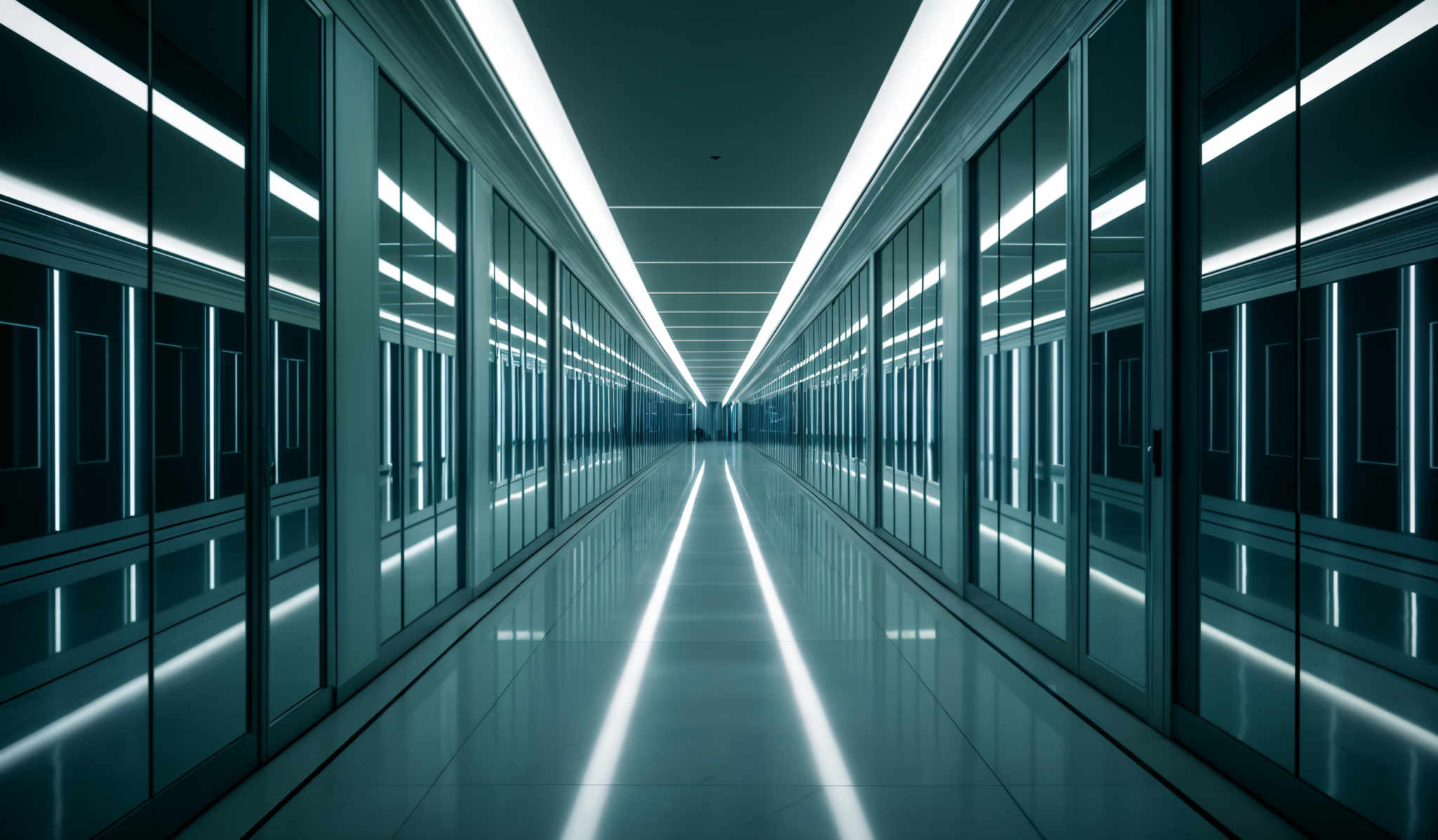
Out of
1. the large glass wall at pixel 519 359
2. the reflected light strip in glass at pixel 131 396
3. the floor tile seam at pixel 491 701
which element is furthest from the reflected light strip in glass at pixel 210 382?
the floor tile seam at pixel 491 701

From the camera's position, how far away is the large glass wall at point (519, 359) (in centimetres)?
778

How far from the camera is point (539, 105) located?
22.1 feet

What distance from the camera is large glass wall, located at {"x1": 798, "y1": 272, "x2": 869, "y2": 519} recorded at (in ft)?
38.7

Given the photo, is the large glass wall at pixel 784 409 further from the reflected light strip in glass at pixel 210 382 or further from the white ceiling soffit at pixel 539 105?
the reflected light strip in glass at pixel 210 382

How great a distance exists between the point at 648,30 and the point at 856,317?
765 centimetres

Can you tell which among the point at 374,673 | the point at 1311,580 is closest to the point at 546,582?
the point at 374,673

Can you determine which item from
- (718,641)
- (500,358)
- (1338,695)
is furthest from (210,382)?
(1338,695)

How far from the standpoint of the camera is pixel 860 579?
24.1ft

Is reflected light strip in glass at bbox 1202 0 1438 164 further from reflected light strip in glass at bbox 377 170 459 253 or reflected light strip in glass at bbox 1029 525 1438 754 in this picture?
reflected light strip in glass at bbox 377 170 459 253

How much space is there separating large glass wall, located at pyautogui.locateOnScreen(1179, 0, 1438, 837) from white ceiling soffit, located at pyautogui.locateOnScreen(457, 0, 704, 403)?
4844 mm

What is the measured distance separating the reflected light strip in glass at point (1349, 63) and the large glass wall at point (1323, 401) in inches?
1.7

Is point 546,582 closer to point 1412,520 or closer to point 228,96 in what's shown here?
point 228,96

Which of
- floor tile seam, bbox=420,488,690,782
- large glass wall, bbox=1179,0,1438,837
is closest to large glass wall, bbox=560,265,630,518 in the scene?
floor tile seam, bbox=420,488,690,782

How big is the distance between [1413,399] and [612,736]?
1741 centimetres
